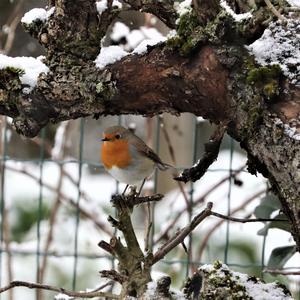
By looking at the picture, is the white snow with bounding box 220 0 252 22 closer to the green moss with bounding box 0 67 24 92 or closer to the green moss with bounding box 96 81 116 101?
the green moss with bounding box 96 81 116 101

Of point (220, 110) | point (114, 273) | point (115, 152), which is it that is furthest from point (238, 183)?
point (114, 273)

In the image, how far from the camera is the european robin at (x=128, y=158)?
2.99m

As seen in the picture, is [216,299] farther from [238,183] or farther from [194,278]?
[238,183]

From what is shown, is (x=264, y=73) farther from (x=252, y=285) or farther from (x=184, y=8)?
(x=252, y=285)

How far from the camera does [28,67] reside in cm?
165

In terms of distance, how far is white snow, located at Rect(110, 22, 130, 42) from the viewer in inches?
123

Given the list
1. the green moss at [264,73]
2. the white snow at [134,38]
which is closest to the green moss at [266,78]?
the green moss at [264,73]

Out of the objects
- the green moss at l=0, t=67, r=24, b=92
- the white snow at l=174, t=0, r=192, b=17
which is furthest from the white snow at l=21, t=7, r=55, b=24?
the white snow at l=174, t=0, r=192, b=17

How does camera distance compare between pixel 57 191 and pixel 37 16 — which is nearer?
pixel 37 16

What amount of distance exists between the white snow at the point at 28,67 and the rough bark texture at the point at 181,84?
0.05 ft

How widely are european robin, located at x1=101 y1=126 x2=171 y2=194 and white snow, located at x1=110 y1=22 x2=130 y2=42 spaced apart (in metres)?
0.40

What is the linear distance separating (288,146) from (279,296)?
30 centimetres

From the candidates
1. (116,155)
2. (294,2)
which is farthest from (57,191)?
(294,2)

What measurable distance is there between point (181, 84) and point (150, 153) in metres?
1.47
